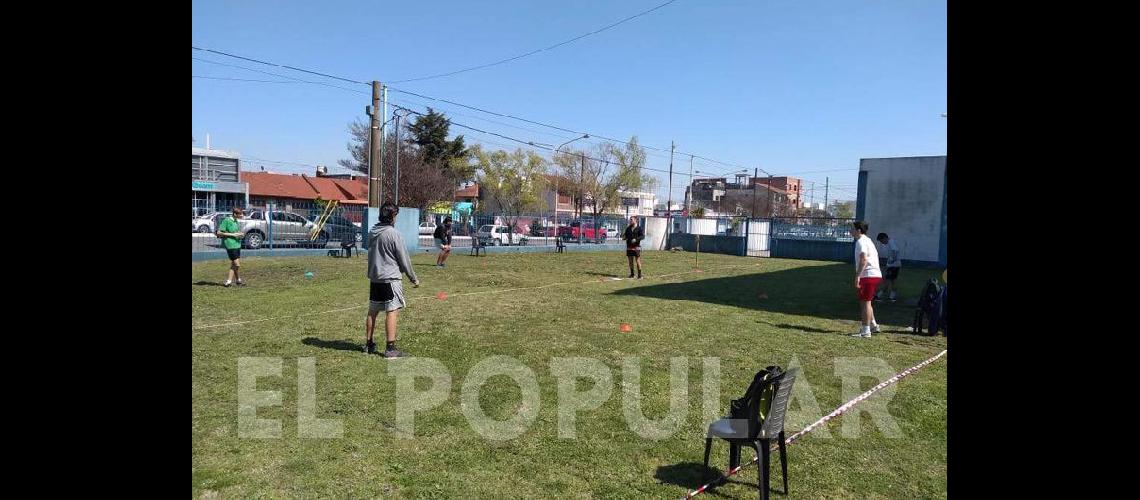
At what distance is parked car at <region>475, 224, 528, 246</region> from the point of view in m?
32.9

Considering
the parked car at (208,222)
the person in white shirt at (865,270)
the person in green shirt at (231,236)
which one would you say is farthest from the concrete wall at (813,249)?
the person in green shirt at (231,236)

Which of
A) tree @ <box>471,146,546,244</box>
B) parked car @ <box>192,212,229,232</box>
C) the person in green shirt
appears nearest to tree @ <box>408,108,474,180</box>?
tree @ <box>471,146,546,244</box>

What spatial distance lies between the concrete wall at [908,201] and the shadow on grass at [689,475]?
26.0 metres

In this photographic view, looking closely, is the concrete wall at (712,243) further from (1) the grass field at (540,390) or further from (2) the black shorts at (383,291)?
(2) the black shorts at (383,291)

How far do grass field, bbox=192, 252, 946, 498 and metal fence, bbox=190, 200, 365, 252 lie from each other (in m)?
8.58

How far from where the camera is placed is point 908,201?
96.3ft

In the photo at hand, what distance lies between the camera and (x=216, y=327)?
9.56 meters

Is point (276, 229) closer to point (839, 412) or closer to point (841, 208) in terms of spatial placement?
point (839, 412)

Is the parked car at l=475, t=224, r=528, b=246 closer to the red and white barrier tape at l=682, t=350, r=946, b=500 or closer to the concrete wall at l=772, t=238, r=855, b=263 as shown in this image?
the concrete wall at l=772, t=238, r=855, b=263

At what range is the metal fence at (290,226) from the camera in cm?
2406
